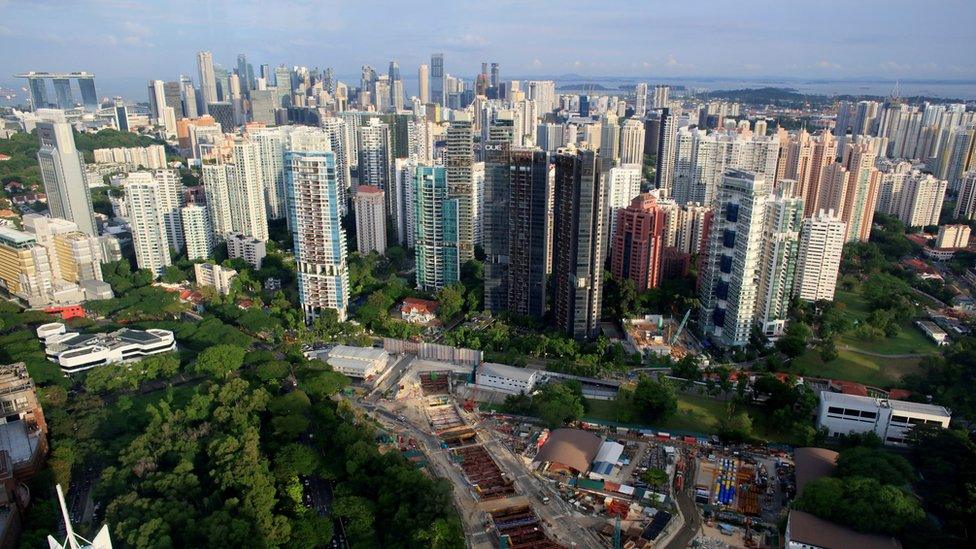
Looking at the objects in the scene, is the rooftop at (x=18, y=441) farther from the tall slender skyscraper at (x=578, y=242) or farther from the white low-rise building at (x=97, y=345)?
the tall slender skyscraper at (x=578, y=242)

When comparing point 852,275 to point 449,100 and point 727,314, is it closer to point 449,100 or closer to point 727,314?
point 727,314

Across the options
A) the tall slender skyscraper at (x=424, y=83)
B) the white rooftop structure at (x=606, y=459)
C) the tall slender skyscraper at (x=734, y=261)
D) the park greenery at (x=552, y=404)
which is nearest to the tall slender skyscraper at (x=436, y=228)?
the park greenery at (x=552, y=404)

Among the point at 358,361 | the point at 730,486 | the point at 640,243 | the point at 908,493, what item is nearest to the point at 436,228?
the point at 358,361

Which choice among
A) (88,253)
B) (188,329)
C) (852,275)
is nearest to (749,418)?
(852,275)

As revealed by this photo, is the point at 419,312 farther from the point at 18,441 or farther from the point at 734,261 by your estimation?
the point at 18,441

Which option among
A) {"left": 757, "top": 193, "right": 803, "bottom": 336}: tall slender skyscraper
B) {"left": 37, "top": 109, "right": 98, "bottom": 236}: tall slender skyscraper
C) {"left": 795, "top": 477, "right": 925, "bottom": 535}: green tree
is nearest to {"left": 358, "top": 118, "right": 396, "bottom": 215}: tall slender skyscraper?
{"left": 37, "top": 109, "right": 98, "bottom": 236}: tall slender skyscraper
